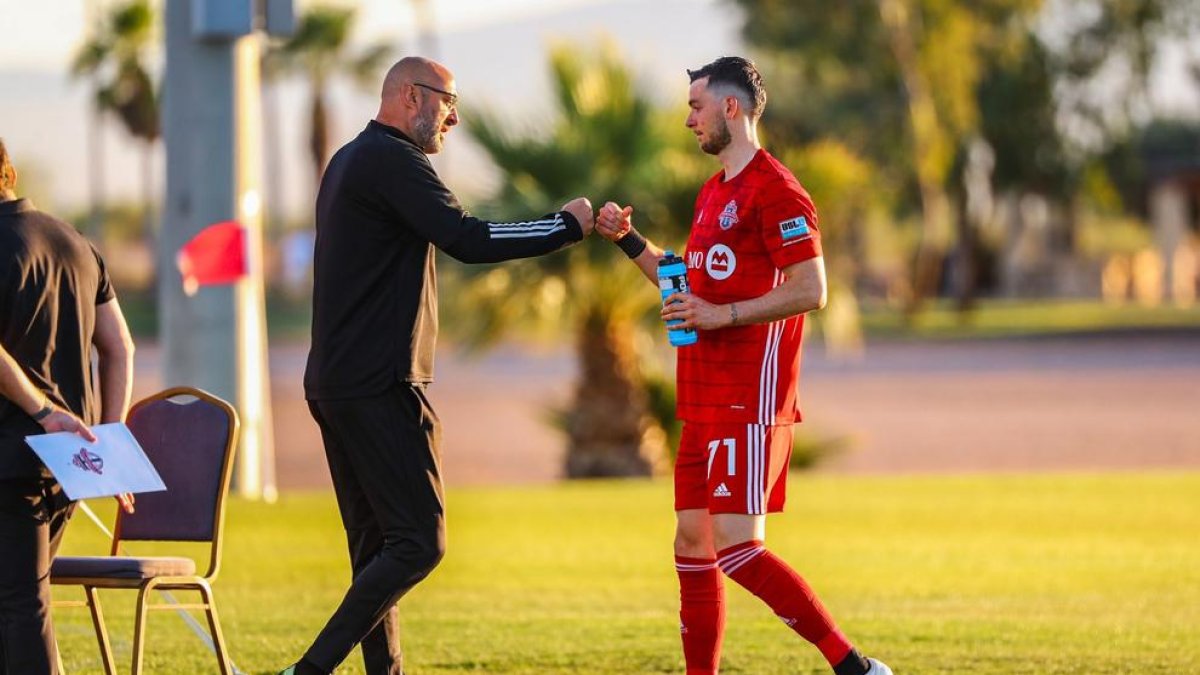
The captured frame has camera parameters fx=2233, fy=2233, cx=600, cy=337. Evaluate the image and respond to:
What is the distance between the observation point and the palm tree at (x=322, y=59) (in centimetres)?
7100

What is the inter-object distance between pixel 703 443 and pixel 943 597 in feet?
16.9

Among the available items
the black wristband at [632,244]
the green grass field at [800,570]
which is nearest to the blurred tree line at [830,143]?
the green grass field at [800,570]

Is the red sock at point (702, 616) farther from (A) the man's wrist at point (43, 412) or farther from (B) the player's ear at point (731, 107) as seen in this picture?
(A) the man's wrist at point (43, 412)

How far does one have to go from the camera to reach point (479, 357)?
907 inches

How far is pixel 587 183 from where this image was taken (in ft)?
71.6

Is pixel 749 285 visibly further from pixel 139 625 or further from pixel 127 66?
pixel 127 66

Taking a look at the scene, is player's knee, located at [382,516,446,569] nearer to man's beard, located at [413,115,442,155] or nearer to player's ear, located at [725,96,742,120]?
man's beard, located at [413,115,442,155]

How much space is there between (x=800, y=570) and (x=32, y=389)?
26.9 feet

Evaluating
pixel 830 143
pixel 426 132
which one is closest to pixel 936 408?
pixel 830 143

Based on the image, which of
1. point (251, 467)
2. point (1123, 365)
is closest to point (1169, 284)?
point (1123, 365)

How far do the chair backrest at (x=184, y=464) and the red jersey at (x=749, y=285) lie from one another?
1.50 metres

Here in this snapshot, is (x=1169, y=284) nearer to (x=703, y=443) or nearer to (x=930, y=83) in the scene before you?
(x=930, y=83)

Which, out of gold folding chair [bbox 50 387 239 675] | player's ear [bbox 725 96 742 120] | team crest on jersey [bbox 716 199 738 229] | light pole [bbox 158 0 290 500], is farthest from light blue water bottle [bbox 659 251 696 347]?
light pole [bbox 158 0 290 500]

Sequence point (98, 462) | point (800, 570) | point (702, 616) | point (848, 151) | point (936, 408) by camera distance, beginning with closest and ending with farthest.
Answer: point (98, 462), point (702, 616), point (800, 570), point (848, 151), point (936, 408)
